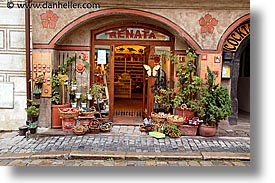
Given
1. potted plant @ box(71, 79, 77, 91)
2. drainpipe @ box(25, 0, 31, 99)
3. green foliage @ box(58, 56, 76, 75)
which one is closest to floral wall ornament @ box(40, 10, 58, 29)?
drainpipe @ box(25, 0, 31, 99)

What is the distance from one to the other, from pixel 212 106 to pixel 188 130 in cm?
71

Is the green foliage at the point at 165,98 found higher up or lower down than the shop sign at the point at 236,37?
lower down

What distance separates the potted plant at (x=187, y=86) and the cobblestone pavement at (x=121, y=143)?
626 mm

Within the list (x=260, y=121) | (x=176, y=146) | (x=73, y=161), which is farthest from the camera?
(x=176, y=146)

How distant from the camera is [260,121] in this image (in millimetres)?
3355

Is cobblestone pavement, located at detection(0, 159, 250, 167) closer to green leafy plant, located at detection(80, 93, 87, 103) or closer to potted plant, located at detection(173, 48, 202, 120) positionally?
potted plant, located at detection(173, 48, 202, 120)

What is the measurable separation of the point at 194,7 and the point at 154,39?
1.20 meters

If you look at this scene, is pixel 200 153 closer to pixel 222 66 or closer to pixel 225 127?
pixel 225 127

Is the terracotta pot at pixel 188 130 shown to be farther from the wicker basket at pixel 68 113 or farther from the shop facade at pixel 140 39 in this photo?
the wicker basket at pixel 68 113

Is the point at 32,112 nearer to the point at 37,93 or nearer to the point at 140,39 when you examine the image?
the point at 37,93

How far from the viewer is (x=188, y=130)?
6.20 meters

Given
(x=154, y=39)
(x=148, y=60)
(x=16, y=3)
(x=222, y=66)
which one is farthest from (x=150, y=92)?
(x=16, y=3)

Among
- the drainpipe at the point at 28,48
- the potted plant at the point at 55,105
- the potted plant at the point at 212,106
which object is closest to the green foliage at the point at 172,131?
A: the potted plant at the point at 212,106

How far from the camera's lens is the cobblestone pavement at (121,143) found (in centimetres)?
536
